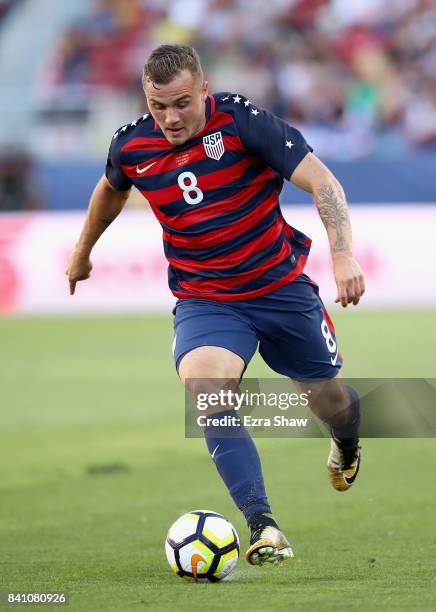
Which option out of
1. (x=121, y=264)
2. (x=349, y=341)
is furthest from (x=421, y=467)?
(x=121, y=264)

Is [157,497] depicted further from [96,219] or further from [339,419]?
[96,219]

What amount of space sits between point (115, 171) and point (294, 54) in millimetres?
17892

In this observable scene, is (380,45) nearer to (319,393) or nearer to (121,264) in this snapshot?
(121,264)

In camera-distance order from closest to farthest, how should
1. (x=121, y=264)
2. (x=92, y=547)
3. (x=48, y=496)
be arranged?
(x=92, y=547), (x=48, y=496), (x=121, y=264)

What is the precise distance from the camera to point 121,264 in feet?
60.8

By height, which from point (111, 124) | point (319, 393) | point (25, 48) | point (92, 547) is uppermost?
point (25, 48)

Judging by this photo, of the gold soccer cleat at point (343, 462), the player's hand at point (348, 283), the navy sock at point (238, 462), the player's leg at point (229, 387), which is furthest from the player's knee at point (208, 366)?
the gold soccer cleat at point (343, 462)

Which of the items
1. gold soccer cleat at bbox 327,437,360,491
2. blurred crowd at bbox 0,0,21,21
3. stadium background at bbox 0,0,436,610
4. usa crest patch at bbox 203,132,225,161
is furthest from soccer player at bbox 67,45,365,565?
blurred crowd at bbox 0,0,21,21

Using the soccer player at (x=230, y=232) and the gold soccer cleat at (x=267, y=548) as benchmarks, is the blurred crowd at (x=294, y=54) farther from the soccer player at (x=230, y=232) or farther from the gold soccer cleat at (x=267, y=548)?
the gold soccer cleat at (x=267, y=548)

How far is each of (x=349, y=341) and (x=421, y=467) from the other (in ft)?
23.4

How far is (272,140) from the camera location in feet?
17.7

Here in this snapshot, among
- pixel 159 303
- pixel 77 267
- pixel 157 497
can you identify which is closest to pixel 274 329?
pixel 77 267

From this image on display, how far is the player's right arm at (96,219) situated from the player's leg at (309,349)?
0.94m

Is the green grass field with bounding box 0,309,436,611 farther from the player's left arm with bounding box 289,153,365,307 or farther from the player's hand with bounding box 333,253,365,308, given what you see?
the player's left arm with bounding box 289,153,365,307
